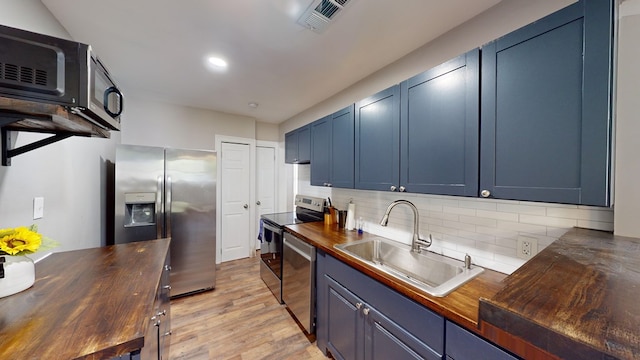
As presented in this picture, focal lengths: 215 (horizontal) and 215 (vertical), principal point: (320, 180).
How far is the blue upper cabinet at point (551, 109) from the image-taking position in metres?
0.79

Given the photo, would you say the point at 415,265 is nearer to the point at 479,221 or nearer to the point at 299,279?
the point at 479,221

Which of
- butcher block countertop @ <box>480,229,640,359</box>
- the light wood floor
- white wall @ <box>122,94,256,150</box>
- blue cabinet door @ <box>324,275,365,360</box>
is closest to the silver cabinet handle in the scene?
the light wood floor

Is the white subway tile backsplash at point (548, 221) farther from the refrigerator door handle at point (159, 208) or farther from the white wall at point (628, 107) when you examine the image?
the refrigerator door handle at point (159, 208)

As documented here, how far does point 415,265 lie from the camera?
5.41ft

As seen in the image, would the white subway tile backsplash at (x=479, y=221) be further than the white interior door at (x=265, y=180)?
No

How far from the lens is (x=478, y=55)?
44.2 inches

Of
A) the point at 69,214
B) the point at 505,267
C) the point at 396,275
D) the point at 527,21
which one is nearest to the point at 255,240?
the point at 69,214

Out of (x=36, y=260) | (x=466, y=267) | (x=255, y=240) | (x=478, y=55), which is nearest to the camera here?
(x=478, y=55)

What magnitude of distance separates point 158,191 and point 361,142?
2302mm

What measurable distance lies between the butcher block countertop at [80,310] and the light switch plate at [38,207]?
0.27 metres

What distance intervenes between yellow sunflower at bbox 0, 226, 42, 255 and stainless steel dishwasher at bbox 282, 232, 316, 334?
1.52 m

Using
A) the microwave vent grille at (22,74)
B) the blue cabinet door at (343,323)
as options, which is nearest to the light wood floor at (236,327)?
the blue cabinet door at (343,323)

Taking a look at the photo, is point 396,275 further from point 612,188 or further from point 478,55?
point 478,55

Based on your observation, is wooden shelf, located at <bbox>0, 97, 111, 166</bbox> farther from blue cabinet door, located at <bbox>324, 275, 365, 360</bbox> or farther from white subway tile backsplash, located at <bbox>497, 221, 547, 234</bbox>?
white subway tile backsplash, located at <bbox>497, 221, 547, 234</bbox>
